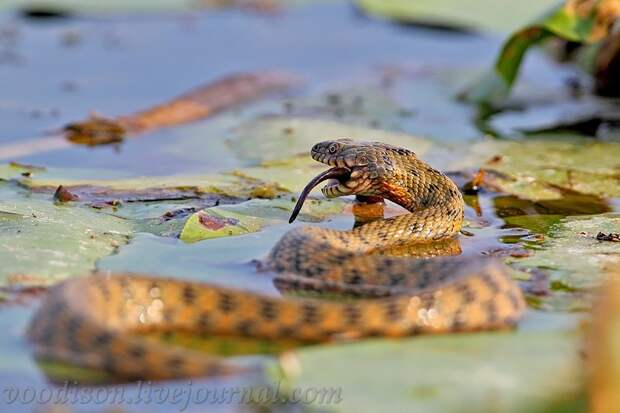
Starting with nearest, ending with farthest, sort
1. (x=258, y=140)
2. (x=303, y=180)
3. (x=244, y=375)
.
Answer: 1. (x=244, y=375)
2. (x=303, y=180)
3. (x=258, y=140)

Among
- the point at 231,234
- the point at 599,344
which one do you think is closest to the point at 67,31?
the point at 231,234

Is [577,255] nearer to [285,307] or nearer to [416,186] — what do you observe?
[416,186]

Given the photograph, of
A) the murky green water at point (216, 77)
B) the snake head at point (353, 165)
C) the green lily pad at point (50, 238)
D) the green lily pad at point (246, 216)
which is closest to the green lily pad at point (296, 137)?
the murky green water at point (216, 77)

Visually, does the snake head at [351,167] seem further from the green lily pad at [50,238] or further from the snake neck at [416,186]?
the green lily pad at [50,238]

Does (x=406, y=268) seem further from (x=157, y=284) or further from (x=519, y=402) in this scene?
(x=519, y=402)

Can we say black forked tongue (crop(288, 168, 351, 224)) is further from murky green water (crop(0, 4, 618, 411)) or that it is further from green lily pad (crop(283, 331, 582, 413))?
green lily pad (crop(283, 331, 582, 413))
